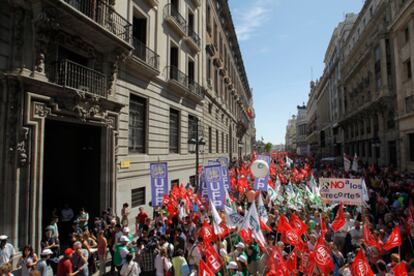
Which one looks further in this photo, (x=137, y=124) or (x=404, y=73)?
(x=404, y=73)

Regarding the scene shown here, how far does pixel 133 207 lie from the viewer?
13406mm

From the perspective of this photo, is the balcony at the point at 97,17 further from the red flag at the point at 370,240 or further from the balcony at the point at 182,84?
the red flag at the point at 370,240

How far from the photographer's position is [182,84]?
18766 millimetres

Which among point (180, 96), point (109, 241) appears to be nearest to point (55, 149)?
point (109, 241)

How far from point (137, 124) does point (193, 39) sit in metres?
10.0

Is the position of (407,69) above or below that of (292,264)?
above

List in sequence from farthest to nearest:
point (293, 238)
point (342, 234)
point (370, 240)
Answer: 1. point (342, 234)
2. point (370, 240)
3. point (293, 238)

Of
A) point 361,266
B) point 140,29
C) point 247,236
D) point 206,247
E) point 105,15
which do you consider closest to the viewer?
point 361,266

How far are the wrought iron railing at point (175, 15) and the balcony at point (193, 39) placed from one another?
2.72ft

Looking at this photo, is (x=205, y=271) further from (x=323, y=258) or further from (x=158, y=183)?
(x=158, y=183)

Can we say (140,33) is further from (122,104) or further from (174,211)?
(174,211)

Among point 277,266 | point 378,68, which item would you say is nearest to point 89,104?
point 277,266

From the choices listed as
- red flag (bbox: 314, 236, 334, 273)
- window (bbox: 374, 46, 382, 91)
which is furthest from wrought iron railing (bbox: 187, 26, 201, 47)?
window (bbox: 374, 46, 382, 91)

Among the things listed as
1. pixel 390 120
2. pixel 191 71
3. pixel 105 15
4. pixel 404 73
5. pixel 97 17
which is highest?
pixel 404 73
